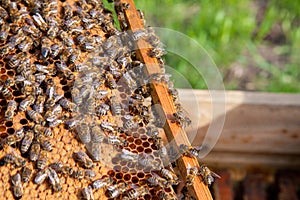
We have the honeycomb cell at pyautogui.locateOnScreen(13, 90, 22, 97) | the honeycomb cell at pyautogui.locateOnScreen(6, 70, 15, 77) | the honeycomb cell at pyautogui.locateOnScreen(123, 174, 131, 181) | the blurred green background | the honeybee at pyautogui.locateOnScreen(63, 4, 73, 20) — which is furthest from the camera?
the blurred green background

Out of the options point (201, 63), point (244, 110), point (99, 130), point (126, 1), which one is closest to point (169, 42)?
point (201, 63)

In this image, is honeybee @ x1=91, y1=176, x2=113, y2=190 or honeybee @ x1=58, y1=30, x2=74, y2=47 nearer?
honeybee @ x1=91, y1=176, x2=113, y2=190

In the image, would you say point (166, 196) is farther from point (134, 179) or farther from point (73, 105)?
point (73, 105)

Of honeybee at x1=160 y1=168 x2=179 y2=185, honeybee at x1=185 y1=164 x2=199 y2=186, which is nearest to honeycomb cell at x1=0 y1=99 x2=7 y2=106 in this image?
honeybee at x1=160 y1=168 x2=179 y2=185

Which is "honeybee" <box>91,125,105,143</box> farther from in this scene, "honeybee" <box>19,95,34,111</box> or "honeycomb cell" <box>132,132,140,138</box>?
"honeybee" <box>19,95,34,111</box>

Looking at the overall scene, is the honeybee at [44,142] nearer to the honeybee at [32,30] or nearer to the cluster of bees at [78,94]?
the cluster of bees at [78,94]

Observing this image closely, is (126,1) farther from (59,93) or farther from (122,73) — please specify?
(59,93)
